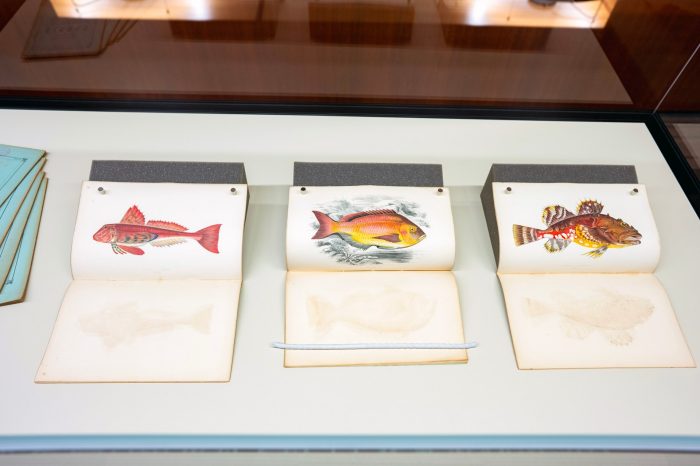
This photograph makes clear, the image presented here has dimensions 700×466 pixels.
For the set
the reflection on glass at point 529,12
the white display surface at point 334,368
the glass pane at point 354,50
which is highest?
the reflection on glass at point 529,12

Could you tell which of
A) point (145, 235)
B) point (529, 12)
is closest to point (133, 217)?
point (145, 235)

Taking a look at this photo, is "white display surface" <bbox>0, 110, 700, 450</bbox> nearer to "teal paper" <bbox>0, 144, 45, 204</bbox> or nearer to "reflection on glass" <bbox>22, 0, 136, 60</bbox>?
"teal paper" <bbox>0, 144, 45, 204</bbox>

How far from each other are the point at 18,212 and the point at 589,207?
1.16 meters

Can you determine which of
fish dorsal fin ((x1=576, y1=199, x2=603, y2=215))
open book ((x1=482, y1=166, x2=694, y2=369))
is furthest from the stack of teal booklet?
fish dorsal fin ((x1=576, y1=199, x2=603, y2=215))

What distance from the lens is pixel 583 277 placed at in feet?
3.19

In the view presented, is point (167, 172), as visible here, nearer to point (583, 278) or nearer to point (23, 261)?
point (23, 261)

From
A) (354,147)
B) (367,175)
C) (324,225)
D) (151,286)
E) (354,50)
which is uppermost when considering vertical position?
(354,50)

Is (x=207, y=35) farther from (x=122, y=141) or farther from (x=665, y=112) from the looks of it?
(x=665, y=112)

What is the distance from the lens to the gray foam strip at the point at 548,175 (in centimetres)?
104

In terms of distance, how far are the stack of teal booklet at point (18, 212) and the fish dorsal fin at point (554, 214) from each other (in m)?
1.00

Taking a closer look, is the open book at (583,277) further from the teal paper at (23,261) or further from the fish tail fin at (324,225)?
the teal paper at (23,261)

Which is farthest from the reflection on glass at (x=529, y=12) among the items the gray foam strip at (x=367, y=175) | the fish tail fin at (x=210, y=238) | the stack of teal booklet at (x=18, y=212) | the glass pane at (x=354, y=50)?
the stack of teal booklet at (x=18, y=212)

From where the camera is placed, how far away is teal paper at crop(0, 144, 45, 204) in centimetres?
105

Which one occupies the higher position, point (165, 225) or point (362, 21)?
point (362, 21)
